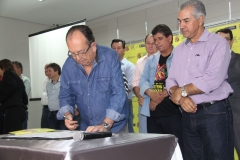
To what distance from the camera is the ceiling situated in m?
5.96

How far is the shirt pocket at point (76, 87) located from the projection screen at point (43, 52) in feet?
12.5

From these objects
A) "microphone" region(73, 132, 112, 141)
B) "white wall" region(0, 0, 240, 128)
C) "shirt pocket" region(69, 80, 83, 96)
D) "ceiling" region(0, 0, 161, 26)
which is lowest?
"microphone" region(73, 132, 112, 141)

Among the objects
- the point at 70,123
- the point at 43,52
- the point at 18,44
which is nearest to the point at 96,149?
the point at 70,123

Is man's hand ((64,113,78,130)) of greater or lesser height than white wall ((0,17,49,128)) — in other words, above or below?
below

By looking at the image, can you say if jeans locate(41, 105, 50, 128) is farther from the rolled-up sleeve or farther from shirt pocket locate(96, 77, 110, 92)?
the rolled-up sleeve

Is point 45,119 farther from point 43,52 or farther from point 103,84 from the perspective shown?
point 103,84

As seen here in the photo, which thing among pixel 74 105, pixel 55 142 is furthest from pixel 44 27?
pixel 55 142

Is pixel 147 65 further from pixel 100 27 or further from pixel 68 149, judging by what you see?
pixel 100 27

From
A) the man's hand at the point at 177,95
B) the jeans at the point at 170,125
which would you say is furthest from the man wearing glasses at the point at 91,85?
the jeans at the point at 170,125

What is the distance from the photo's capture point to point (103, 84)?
1774 millimetres

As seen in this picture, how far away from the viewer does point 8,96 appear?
12.0 feet

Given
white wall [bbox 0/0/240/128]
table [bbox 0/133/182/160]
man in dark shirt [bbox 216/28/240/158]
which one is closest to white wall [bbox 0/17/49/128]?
white wall [bbox 0/0/240/128]

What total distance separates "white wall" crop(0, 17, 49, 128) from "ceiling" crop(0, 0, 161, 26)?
0.18 meters

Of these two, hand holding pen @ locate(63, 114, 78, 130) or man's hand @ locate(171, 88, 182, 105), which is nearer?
hand holding pen @ locate(63, 114, 78, 130)
